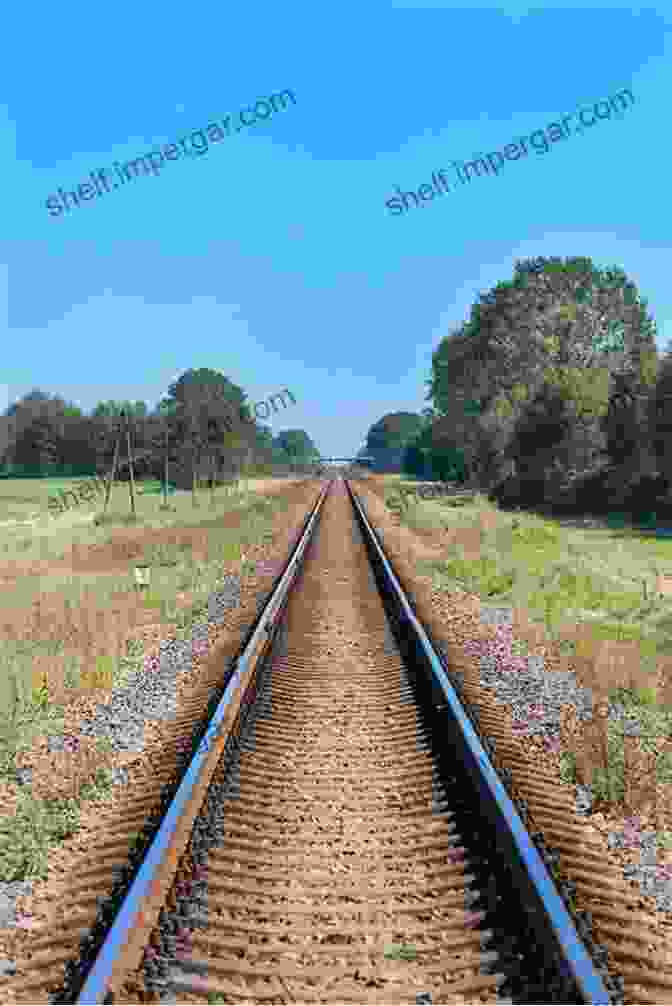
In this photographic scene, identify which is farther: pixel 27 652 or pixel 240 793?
pixel 27 652

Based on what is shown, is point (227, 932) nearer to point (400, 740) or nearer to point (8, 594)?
point (400, 740)

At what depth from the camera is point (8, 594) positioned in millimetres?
15914

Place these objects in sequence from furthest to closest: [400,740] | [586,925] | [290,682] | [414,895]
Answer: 1. [290,682]
2. [400,740]
3. [414,895]
4. [586,925]

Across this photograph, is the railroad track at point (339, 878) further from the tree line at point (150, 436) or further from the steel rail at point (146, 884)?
the tree line at point (150, 436)

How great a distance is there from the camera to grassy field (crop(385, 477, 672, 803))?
7.96 m

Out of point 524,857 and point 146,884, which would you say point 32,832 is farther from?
point 524,857

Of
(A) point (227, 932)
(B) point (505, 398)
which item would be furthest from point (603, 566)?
(B) point (505, 398)

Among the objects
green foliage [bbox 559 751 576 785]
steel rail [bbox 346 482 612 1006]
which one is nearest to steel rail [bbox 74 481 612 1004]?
steel rail [bbox 346 482 612 1006]

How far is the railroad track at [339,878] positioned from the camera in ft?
12.0

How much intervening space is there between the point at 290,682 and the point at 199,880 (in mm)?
4135

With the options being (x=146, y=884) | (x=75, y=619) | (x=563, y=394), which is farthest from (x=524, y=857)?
(x=563, y=394)

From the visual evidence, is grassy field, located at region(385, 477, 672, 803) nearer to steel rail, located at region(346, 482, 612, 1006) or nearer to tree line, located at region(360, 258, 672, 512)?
steel rail, located at region(346, 482, 612, 1006)

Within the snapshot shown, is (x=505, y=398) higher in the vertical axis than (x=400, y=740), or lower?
higher

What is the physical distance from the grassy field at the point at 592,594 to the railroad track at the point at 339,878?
1.19 metres
